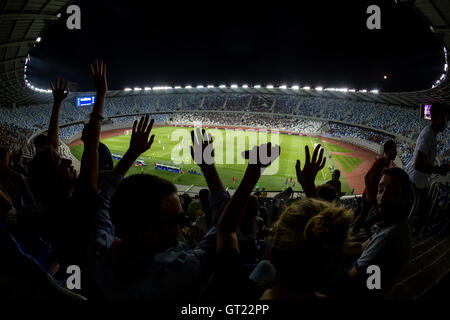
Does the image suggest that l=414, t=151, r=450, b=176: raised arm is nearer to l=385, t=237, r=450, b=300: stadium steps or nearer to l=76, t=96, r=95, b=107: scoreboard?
l=385, t=237, r=450, b=300: stadium steps

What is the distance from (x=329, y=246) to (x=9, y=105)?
59245 mm

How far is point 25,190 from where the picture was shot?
5.19m

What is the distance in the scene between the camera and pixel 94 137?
9.77 feet

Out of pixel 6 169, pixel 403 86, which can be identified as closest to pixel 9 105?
pixel 6 169

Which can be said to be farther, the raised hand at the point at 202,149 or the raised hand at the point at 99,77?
the raised hand at the point at 99,77

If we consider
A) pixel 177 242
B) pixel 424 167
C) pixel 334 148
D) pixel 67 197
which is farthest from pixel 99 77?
pixel 334 148

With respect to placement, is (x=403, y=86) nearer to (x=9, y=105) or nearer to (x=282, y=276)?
(x=282, y=276)

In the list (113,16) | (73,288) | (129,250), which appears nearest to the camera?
(129,250)

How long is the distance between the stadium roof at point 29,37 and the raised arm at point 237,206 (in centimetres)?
2197

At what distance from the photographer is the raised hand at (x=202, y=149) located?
8.27 feet

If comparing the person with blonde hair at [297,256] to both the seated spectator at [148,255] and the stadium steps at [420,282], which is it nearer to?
the seated spectator at [148,255]

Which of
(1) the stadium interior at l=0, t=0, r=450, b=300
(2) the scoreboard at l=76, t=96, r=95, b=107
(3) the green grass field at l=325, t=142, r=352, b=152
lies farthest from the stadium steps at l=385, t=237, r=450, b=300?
(2) the scoreboard at l=76, t=96, r=95, b=107

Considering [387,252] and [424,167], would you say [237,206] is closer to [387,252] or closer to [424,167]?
[387,252]

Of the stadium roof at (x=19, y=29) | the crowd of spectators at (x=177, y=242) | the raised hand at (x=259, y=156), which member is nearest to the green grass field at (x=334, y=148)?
the stadium roof at (x=19, y=29)
